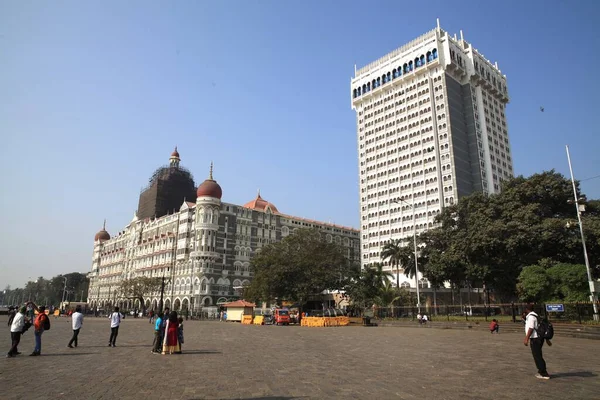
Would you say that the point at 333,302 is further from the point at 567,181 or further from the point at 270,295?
the point at 567,181

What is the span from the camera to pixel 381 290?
4894cm

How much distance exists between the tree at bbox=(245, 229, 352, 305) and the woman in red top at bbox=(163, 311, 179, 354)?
118ft

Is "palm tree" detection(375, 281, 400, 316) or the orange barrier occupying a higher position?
"palm tree" detection(375, 281, 400, 316)

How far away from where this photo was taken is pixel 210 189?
244 feet

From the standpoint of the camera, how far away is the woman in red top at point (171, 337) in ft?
45.1

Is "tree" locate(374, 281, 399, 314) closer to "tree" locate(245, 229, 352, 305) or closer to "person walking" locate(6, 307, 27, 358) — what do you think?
"tree" locate(245, 229, 352, 305)

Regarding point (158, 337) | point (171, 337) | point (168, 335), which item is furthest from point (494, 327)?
point (158, 337)

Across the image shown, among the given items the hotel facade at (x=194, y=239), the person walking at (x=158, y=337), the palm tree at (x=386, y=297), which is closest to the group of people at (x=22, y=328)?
the person walking at (x=158, y=337)

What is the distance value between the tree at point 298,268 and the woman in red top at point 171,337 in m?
35.9

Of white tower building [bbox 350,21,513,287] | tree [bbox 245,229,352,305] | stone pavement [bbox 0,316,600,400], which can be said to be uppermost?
white tower building [bbox 350,21,513,287]

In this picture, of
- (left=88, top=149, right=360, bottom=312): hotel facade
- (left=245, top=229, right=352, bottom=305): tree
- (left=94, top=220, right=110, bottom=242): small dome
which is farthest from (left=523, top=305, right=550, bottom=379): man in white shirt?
(left=94, top=220, right=110, bottom=242): small dome

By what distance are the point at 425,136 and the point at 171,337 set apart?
76531mm

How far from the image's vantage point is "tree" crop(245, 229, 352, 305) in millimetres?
50344

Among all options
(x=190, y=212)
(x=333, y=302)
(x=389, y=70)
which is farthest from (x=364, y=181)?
(x=190, y=212)
